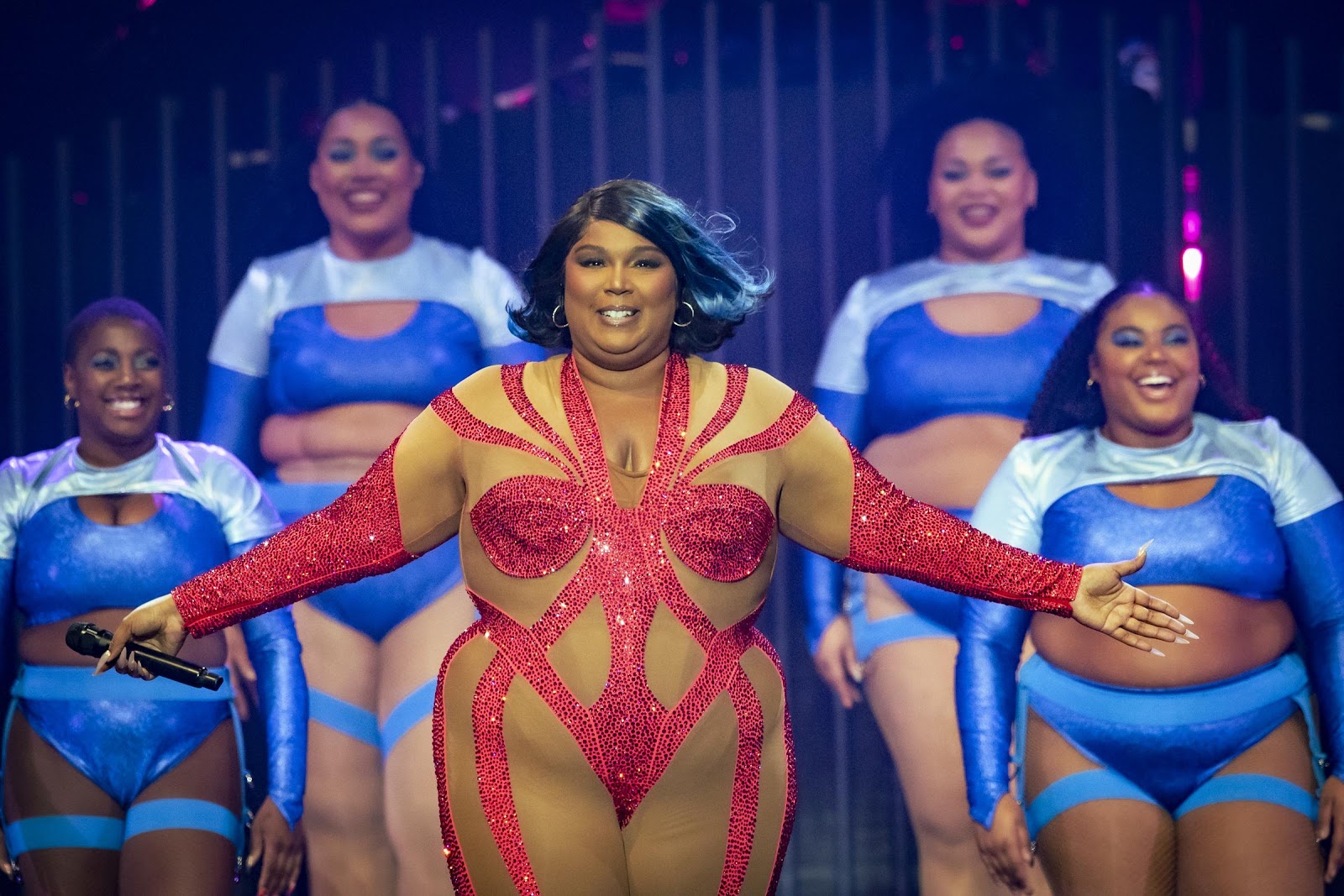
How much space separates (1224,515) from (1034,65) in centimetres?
128

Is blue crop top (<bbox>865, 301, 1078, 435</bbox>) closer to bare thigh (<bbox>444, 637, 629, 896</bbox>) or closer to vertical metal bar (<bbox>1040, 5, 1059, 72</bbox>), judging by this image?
vertical metal bar (<bbox>1040, 5, 1059, 72</bbox>)

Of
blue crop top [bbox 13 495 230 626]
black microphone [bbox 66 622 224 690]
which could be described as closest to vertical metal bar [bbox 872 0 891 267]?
blue crop top [bbox 13 495 230 626]

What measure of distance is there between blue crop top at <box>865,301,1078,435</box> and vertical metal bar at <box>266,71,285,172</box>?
5.54 feet

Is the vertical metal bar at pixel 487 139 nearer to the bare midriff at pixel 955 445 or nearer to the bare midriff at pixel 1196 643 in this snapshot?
the bare midriff at pixel 955 445

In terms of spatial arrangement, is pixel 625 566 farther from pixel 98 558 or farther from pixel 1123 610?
pixel 98 558

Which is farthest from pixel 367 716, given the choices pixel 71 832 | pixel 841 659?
pixel 841 659

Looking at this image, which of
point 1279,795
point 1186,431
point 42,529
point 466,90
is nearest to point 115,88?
point 466,90

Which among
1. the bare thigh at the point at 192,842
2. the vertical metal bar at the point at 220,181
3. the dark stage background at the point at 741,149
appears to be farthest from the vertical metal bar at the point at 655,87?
the bare thigh at the point at 192,842

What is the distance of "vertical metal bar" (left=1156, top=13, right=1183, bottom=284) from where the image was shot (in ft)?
12.2

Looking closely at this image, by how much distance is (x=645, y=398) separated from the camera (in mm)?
2268

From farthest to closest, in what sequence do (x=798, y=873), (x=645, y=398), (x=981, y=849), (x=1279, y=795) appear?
(x=798, y=873), (x=981, y=849), (x=1279, y=795), (x=645, y=398)

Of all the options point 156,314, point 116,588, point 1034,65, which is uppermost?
point 1034,65

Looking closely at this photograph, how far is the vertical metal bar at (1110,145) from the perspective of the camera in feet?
12.3

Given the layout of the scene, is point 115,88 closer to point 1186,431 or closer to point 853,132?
point 853,132
